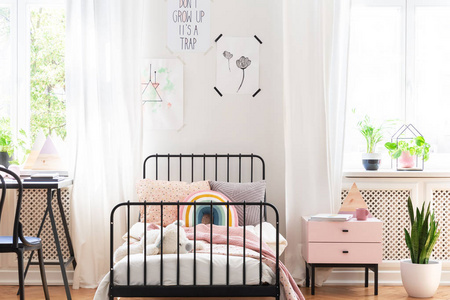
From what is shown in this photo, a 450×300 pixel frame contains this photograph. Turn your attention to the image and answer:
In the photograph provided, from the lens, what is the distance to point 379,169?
184 inches

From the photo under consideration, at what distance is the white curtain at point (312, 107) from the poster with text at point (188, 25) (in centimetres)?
63

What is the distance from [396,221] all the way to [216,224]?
1.55 m

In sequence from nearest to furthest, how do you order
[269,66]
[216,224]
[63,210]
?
[216,224]
[63,210]
[269,66]

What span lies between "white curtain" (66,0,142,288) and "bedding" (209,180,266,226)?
0.67 m

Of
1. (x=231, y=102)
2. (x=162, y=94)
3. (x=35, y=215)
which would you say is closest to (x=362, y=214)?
(x=231, y=102)

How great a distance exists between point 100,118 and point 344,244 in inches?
78.3

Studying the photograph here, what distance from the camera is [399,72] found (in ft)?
15.6

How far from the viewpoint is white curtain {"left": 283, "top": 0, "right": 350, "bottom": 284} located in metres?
4.38

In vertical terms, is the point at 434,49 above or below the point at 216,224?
above

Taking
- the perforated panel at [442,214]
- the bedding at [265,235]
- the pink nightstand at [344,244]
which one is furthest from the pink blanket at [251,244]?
the perforated panel at [442,214]

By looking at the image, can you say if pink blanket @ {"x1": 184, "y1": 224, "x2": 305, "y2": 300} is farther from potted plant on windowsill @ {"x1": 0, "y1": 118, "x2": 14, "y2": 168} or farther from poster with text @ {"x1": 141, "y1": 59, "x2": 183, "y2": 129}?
potted plant on windowsill @ {"x1": 0, "y1": 118, "x2": 14, "y2": 168}

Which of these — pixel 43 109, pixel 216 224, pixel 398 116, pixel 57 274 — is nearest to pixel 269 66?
pixel 398 116

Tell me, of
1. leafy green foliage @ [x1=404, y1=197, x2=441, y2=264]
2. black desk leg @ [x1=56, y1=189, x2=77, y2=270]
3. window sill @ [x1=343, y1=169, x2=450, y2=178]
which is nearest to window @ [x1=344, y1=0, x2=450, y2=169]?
window sill @ [x1=343, y1=169, x2=450, y2=178]

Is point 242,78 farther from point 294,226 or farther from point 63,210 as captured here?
point 63,210
